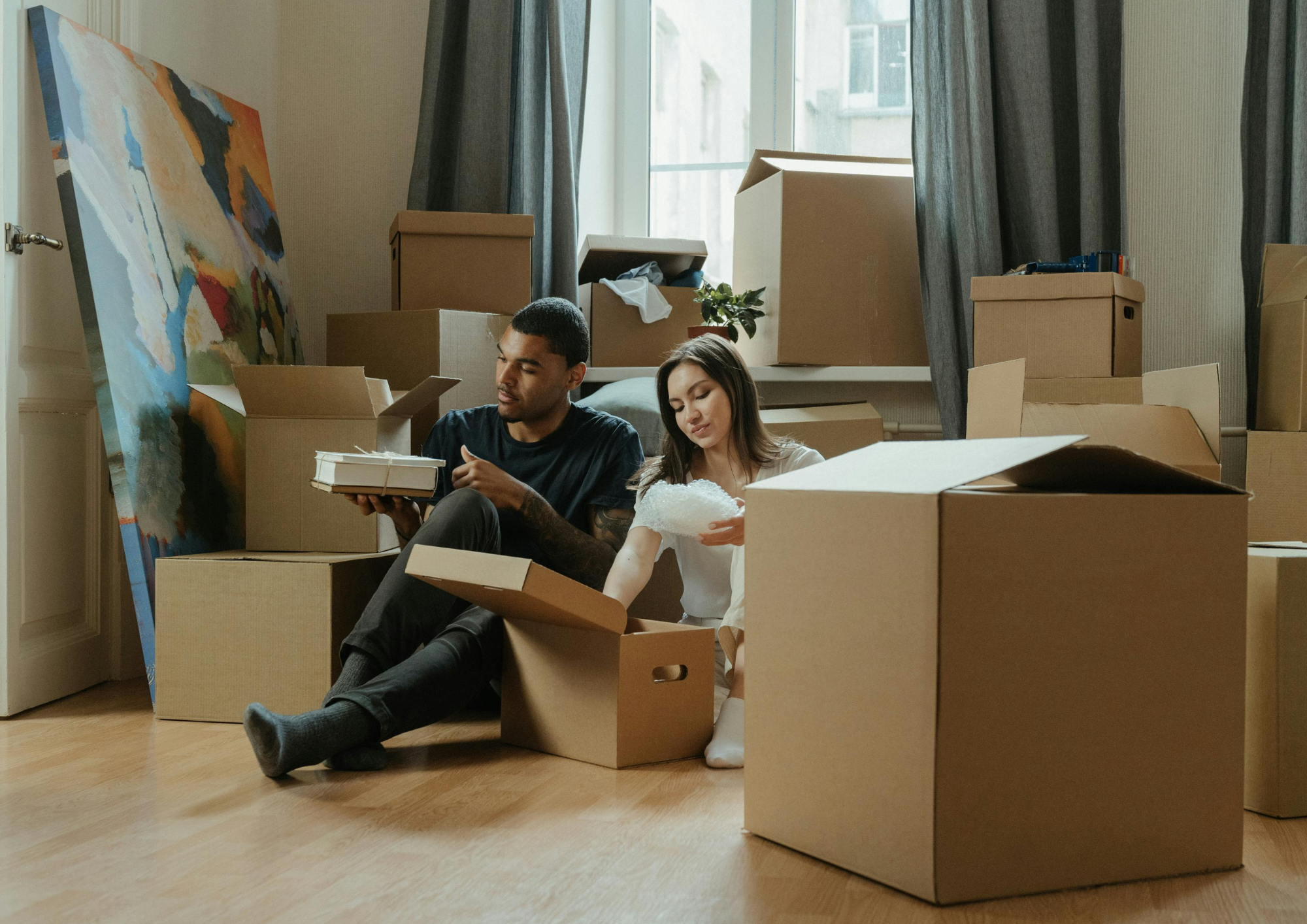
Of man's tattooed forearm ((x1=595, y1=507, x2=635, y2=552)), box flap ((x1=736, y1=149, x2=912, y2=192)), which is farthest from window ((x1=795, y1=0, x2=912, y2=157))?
man's tattooed forearm ((x1=595, y1=507, x2=635, y2=552))

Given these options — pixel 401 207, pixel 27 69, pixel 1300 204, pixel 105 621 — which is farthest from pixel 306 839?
pixel 1300 204

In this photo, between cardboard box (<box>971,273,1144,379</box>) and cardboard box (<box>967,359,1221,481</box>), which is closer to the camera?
cardboard box (<box>967,359,1221,481</box>)

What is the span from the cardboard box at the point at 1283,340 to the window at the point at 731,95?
39.5 inches

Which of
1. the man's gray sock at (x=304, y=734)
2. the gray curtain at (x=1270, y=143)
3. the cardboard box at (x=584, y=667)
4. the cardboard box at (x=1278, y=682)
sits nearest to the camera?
the cardboard box at (x=1278, y=682)

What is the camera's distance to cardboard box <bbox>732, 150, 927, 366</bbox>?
2557 millimetres

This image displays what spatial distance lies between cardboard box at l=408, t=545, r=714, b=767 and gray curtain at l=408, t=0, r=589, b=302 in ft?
4.31

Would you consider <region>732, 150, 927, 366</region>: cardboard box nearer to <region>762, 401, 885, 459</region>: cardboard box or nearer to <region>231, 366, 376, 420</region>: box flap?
<region>762, 401, 885, 459</region>: cardboard box

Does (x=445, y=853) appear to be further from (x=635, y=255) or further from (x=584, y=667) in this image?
(x=635, y=255)

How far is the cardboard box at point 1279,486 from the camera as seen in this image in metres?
2.15

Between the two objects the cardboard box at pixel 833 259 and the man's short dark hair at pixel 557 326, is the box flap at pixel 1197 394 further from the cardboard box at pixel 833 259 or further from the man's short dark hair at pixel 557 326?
the man's short dark hair at pixel 557 326

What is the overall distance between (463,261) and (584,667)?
1300mm

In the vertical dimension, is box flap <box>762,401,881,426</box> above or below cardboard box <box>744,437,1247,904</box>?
above

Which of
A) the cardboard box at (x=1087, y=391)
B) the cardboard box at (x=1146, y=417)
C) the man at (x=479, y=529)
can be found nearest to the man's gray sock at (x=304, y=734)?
the man at (x=479, y=529)

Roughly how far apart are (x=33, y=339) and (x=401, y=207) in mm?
1217
